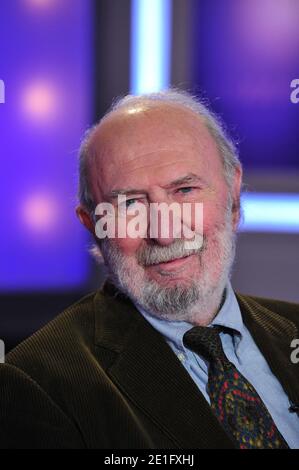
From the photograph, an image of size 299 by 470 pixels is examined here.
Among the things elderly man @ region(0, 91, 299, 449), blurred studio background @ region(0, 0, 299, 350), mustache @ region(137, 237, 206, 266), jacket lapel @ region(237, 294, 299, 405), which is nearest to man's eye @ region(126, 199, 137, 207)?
elderly man @ region(0, 91, 299, 449)

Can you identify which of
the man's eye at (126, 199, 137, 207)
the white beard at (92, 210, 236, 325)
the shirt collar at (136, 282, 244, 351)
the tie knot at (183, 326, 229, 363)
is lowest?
the tie knot at (183, 326, 229, 363)

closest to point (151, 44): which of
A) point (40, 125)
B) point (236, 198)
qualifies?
point (40, 125)

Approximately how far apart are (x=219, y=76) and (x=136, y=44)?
0.36 metres

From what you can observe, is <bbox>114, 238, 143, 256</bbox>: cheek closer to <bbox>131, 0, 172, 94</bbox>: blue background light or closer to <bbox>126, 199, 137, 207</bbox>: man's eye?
<bbox>126, 199, 137, 207</bbox>: man's eye

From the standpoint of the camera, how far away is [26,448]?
1239 mm

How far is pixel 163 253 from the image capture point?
1.46 m

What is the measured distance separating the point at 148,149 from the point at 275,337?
51 centimetres

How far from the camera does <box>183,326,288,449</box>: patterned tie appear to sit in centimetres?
136

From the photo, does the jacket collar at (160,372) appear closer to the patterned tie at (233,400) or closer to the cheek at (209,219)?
the patterned tie at (233,400)

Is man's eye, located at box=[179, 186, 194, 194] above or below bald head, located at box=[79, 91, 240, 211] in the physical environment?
below

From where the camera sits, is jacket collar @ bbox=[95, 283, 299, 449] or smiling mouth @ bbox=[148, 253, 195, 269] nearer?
jacket collar @ bbox=[95, 283, 299, 449]

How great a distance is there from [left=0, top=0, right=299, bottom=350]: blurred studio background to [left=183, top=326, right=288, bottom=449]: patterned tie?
1586mm
